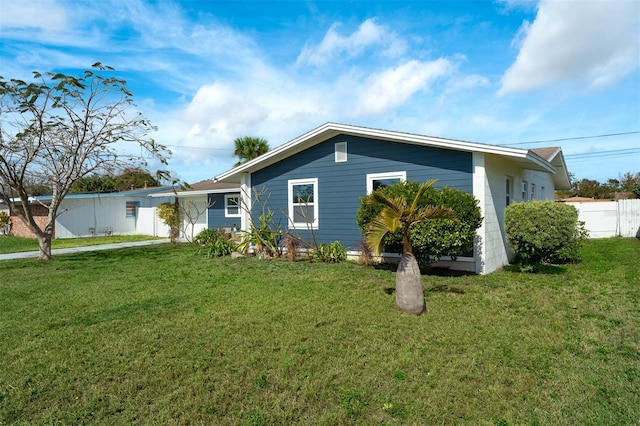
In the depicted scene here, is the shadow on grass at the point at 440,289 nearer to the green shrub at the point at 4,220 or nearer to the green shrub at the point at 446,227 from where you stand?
the green shrub at the point at 446,227

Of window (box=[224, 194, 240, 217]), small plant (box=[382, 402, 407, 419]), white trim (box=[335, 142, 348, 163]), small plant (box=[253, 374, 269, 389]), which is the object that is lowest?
small plant (box=[382, 402, 407, 419])

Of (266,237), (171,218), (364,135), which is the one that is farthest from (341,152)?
(171,218)

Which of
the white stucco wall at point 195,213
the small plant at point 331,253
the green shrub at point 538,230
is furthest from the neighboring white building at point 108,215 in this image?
the green shrub at point 538,230

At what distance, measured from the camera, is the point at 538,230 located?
8023 mm

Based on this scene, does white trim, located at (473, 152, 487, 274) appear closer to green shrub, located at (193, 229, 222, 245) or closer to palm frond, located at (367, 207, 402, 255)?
palm frond, located at (367, 207, 402, 255)

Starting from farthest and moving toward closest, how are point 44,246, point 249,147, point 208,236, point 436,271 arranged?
point 249,147 → point 208,236 → point 44,246 → point 436,271

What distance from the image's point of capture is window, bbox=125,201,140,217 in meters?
22.9

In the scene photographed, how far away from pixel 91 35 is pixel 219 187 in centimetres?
827

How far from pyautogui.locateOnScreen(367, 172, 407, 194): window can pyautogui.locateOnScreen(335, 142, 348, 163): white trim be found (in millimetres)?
961

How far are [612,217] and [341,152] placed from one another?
14.4 meters

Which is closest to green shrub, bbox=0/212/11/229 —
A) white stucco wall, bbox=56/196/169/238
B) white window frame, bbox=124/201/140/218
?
white stucco wall, bbox=56/196/169/238

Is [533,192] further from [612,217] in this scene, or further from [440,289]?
[440,289]

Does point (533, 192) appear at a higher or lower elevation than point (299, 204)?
higher

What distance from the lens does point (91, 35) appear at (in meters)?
11.1
